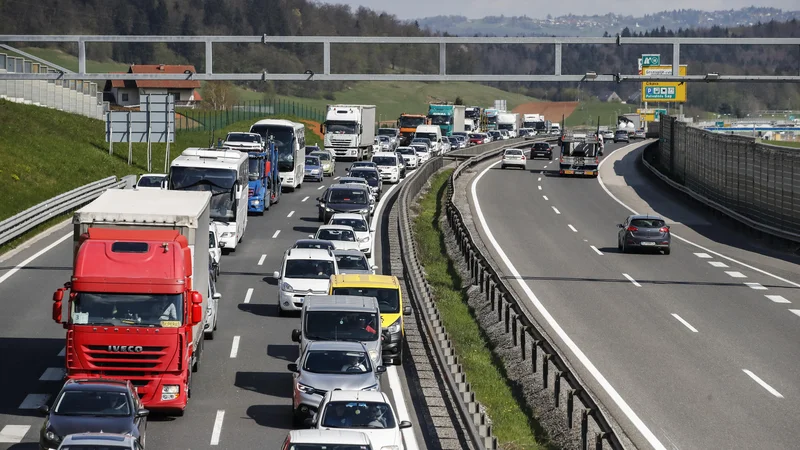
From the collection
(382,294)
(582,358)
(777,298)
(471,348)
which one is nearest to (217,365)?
(382,294)

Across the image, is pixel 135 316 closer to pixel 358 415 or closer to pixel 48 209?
pixel 358 415

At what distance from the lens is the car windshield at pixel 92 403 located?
1639cm

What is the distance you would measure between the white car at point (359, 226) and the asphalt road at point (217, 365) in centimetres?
52

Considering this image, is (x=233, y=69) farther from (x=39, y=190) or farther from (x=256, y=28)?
(x=39, y=190)

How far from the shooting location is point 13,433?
60.9 ft

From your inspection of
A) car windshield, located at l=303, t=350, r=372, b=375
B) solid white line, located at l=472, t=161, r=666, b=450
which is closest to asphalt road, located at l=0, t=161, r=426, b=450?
car windshield, located at l=303, t=350, r=372, b=375

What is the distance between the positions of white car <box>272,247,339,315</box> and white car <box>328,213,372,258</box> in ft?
28.0

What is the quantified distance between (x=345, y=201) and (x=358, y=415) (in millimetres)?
31762

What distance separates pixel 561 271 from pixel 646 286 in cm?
382

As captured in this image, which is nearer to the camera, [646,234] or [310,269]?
[310,269]

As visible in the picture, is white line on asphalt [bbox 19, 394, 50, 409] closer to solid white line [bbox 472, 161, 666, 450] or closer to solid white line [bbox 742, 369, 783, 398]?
solid white line [bbox 472, 161, 666, 450]

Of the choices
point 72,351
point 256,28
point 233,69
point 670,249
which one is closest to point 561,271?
point 670,249

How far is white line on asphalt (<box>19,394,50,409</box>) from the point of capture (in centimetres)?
2042

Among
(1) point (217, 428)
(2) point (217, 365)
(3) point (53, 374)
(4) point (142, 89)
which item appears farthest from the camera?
(4) point (142, 89)
